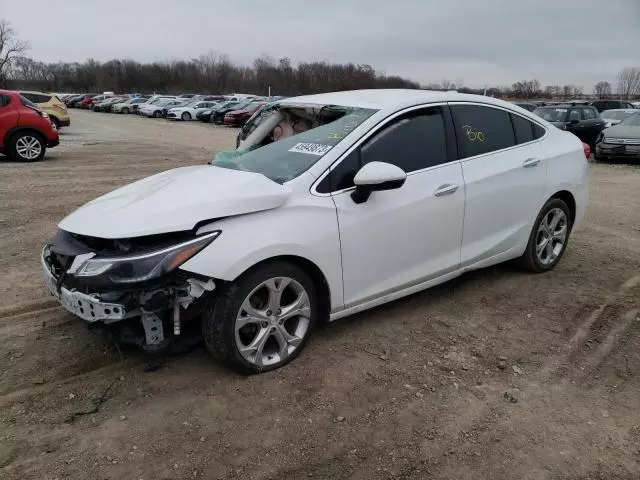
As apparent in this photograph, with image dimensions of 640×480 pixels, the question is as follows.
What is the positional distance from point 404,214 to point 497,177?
3.58ft

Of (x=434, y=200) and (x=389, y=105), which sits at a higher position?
(x=389, y=105)

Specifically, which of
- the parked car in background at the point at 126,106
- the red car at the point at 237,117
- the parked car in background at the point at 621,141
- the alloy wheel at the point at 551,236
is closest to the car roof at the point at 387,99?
the alloy wheel at the point at 551,236

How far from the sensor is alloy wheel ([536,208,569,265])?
5020mm

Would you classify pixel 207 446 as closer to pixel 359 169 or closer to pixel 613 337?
pixel 359 169

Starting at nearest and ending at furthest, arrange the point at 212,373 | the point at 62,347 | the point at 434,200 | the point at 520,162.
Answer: the point at 212,373 < the point at 62,347 < the point at 434,200 < the point at 520,162

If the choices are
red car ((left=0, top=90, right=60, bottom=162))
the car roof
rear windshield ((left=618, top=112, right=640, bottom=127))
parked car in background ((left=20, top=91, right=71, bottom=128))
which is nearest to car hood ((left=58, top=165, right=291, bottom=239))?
the car roof

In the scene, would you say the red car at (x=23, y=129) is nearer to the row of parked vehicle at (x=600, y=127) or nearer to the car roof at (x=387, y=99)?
the car roof at (x=387, y=99)

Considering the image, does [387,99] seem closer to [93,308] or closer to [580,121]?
[93,308]

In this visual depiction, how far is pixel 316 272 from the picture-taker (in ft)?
11.5

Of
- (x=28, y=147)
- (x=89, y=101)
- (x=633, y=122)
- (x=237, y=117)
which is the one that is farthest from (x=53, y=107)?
(x=89, y=101)

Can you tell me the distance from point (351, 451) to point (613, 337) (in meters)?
2.30

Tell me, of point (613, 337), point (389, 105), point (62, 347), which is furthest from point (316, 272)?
point (613, 337)

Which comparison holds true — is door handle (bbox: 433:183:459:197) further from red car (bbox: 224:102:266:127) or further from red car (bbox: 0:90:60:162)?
red car (bbox: 224:102:266:127)

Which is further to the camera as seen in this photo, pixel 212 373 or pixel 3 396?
pixel 212 373
